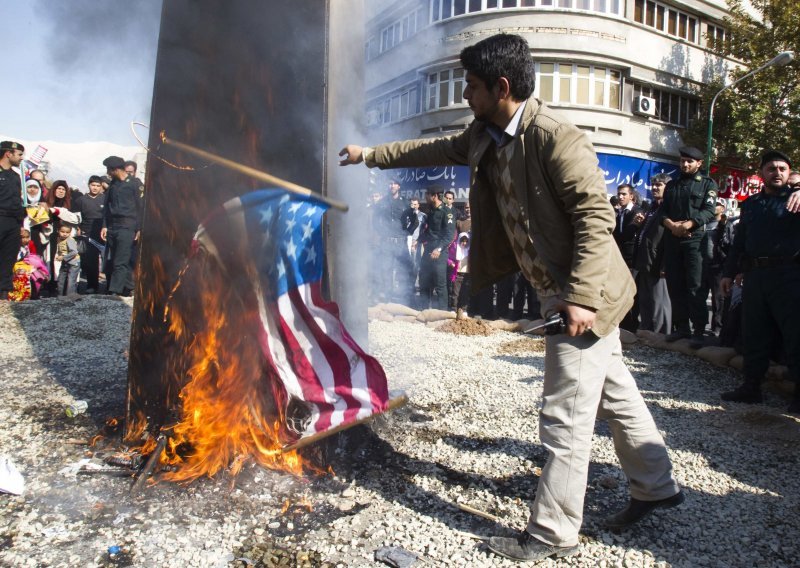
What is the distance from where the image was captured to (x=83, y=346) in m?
5.87

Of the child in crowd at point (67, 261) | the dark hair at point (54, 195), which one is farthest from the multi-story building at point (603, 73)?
the child in crowd at point (67, 261)

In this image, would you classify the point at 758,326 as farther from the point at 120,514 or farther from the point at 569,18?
the point at 569,18

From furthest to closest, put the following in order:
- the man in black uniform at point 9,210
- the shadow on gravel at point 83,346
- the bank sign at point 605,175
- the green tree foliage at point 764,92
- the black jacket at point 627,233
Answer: the bank sign at point 605,175 < the green tree foliage at point 764,92 < the man in black uniform at point 9,210 < the black jacket at point 627,233 < the shadow on gravel at point 83,346

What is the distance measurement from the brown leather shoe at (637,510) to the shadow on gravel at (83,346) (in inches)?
127

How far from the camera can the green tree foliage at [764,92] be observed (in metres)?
20.1

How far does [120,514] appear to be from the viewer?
2705mm

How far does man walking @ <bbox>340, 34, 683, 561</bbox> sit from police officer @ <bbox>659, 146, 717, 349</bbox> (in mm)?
4323

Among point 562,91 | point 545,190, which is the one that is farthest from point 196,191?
point 562,91

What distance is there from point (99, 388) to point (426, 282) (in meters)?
5.71

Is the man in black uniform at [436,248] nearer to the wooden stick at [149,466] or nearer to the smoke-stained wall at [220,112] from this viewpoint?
the smoke-stained wall at [220,112]

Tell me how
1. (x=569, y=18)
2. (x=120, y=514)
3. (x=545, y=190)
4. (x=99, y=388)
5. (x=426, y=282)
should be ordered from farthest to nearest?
(x=569, y=18), (x=426, y=282), (x=99, y=388), (x=120, y=514), (x=545, y=190)

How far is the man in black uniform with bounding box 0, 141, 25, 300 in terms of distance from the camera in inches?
303

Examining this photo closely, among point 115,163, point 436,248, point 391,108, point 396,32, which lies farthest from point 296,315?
point 115,163

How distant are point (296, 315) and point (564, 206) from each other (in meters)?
1.51
